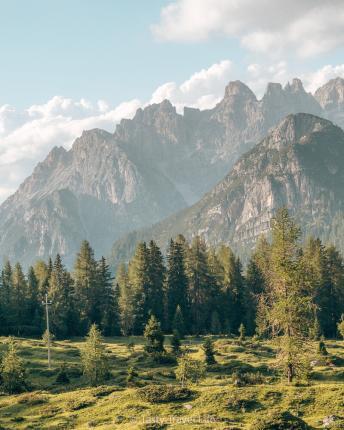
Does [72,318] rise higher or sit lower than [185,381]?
higher

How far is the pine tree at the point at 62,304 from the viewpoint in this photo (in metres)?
107

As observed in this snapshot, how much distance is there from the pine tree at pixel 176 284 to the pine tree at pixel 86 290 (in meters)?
14.5

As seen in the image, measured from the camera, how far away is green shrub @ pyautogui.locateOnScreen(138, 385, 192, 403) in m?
49.6

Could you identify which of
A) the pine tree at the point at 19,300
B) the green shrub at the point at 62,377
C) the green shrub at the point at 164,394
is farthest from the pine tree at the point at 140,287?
the green shrub at the point at 164,394

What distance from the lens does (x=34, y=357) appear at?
82.9 meters

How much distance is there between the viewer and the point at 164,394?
50.2 meters

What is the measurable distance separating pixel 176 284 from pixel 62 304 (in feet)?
78.9

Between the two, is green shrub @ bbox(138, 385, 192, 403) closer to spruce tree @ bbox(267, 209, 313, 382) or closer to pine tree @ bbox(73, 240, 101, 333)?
spruce tree @ bbox(267, 209, 313, 382)

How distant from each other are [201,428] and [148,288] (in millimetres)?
75907

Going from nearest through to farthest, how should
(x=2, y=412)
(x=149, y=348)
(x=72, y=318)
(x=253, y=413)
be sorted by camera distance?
(x=253, y=413)
(x=2, y=412)
(x=149, y=348)
(x=72, y=318)

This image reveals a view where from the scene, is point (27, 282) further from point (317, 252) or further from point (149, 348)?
point (317, 252)

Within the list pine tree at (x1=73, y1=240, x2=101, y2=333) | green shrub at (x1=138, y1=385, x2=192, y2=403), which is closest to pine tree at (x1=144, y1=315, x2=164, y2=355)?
green shrub at (x1=138, y1=385, x2=192, y2=403)

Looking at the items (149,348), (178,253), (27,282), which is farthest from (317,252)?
(27,282)

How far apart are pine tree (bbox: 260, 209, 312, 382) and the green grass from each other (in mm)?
2857
